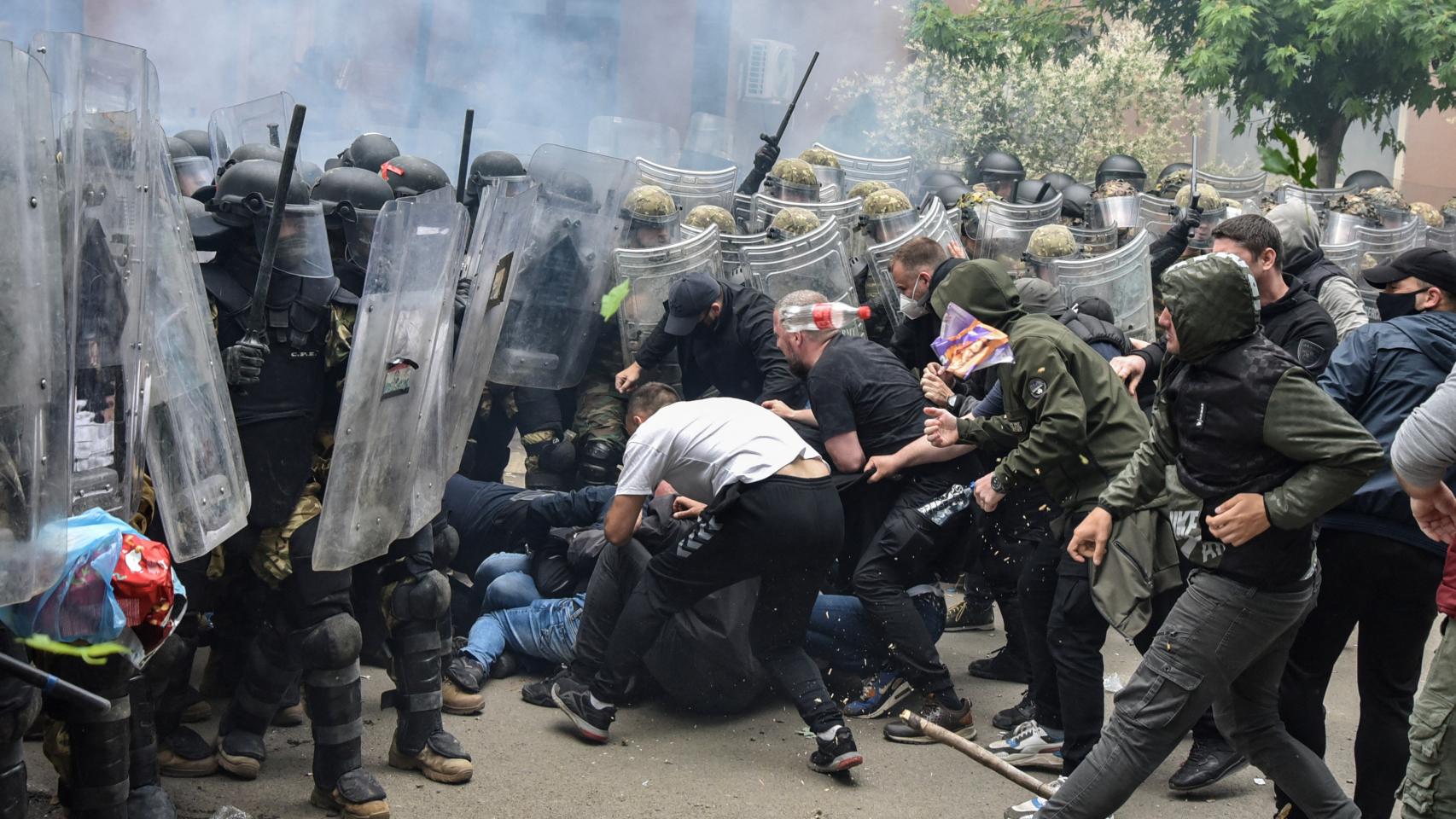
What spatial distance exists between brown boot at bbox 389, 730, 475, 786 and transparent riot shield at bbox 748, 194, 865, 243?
371 cm

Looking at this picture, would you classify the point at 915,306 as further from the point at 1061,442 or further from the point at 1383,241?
the point at 1383,241

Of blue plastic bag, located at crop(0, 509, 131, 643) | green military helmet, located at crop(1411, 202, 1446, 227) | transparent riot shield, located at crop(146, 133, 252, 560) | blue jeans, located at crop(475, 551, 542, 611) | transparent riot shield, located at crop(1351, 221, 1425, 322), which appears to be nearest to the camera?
blue plastic bag, located at crop(0, 509, 131, 643)

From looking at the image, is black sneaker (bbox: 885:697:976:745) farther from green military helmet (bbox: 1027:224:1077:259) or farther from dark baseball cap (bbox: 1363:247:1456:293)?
green military helmet (bbox: 1027:224:1077:259)

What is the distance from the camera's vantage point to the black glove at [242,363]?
354 centimetres

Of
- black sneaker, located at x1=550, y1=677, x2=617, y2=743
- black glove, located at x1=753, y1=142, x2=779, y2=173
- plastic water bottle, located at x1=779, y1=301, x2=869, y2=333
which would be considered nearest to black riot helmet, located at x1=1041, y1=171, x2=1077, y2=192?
black glove, located at x1=753, y1=142, x2=779, y2=173

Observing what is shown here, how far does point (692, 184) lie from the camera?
7.89 m

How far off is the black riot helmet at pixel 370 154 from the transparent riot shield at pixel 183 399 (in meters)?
3.18

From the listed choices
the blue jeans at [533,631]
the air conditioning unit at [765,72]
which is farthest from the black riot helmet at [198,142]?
the air conditioning unit at [765,72]

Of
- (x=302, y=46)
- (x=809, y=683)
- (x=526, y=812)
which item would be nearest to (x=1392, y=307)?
(x=809, y=683)

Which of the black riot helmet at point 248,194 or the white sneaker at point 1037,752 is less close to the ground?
the black riot helmet at point 248,194

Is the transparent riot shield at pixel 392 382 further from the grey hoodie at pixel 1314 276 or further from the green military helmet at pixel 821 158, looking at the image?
the green military helmet at pixel 821 158

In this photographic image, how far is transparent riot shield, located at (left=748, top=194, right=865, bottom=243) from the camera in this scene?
7.27m

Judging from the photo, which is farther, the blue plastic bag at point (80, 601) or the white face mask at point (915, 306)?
the white face mask at point (915, 306)

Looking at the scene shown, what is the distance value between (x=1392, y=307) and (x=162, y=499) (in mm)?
3669
